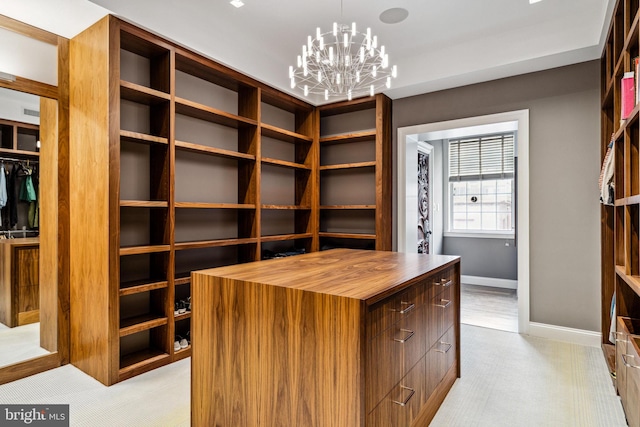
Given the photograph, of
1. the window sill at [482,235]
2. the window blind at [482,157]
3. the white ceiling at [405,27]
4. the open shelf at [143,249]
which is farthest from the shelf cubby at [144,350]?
the window blind at [482,157]

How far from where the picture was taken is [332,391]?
1356 millimetres

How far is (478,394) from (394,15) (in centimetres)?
308

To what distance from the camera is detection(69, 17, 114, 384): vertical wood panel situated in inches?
96.7

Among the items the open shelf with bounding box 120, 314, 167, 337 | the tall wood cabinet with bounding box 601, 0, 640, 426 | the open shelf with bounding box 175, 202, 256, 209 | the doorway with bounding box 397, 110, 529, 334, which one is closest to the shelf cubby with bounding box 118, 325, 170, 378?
the open shelf with bounding box 120, 314, 167, 337

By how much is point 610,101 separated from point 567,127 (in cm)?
42

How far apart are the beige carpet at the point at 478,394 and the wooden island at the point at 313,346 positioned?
422mm

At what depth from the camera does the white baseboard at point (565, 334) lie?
10.4 feet

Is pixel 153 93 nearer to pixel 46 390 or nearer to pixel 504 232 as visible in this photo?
pixel 46 390

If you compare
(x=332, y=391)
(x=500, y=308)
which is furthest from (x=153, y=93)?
(x=500, y=308)

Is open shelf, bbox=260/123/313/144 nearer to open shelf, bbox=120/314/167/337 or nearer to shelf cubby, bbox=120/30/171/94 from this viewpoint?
shelf cubby, bbox=120/30/171/94

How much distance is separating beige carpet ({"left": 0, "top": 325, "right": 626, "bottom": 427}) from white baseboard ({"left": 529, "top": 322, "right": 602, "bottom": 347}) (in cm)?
21

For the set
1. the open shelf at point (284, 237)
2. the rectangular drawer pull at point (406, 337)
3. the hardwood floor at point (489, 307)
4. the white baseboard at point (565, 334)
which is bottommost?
the hardwood floor at point (489, 307)

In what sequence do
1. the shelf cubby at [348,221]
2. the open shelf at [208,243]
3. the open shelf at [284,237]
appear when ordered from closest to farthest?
the open shelf at [208,243]
the open shelf at [284,237]
the shelf cubby at [348,221]

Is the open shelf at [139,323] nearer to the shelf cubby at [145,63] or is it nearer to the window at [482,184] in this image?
the shelf cubby at [145,63]
